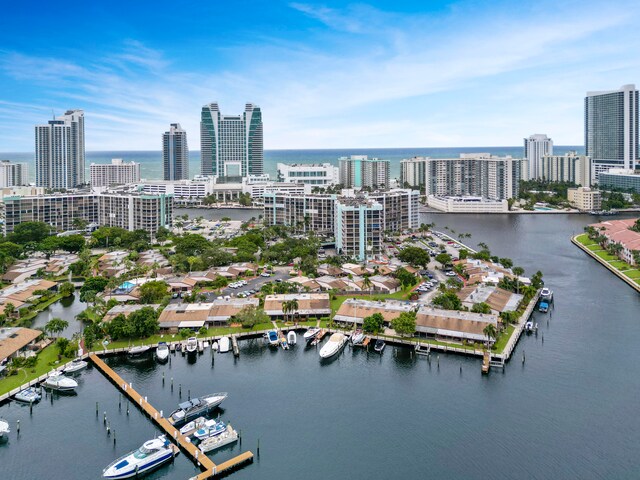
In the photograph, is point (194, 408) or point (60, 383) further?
point (60, 383)

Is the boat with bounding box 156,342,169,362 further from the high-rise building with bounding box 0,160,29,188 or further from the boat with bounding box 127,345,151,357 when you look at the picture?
the high-rise building with bounding box 0,160,29,188

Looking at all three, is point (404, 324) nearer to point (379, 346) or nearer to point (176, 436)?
point (379, 346)

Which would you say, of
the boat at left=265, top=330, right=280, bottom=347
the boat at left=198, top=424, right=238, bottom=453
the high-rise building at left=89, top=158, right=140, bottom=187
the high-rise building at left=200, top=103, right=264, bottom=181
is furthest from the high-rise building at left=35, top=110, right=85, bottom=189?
the boat at left=198, top=424, right=238, bottom=453

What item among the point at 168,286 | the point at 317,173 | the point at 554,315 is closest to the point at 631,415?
the point at 554,315

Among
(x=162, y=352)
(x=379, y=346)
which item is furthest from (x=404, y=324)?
(x=162, y=352)

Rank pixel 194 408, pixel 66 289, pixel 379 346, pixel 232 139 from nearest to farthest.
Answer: pixel 194 408
pixel 379 346
pixel 66 289
pixel 232 139

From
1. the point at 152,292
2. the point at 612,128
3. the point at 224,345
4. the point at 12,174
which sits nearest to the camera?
the point at 224,345

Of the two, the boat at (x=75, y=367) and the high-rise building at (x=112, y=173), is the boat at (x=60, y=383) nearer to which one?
the boat at (x=75, y=367)
